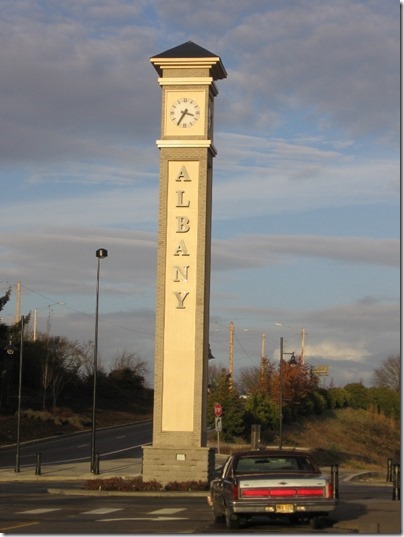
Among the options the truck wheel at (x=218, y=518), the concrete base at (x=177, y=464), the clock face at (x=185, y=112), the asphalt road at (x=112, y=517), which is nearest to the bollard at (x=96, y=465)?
the concrete base at (x=177, y=464)

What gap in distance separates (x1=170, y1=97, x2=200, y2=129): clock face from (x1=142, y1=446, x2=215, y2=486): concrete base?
1162 centimetres

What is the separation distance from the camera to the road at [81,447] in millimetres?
57406

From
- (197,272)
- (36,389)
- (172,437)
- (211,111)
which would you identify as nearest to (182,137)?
(211,111)

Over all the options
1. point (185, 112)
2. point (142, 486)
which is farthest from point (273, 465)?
point (185, 112)

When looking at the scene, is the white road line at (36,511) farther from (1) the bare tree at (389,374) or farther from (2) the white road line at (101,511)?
(1) the bare tree at (389,374)

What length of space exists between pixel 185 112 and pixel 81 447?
108 feet

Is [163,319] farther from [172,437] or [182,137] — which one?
[182,137]

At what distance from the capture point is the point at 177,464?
35844 millimetres

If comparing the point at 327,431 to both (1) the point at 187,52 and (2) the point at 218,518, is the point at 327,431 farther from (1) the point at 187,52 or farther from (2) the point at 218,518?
(2) the point at 218,518

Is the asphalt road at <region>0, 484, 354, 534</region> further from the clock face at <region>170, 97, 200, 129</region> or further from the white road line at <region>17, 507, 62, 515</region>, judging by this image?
the clock face at <region>170, 97, 200, 129</region>

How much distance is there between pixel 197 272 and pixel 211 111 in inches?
244

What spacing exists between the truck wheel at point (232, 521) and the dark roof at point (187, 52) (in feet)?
70.9

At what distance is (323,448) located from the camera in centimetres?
6988

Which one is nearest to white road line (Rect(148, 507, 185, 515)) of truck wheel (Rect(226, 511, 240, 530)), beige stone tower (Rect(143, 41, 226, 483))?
truck wheel (Rect(226, 511, 240, 530))
